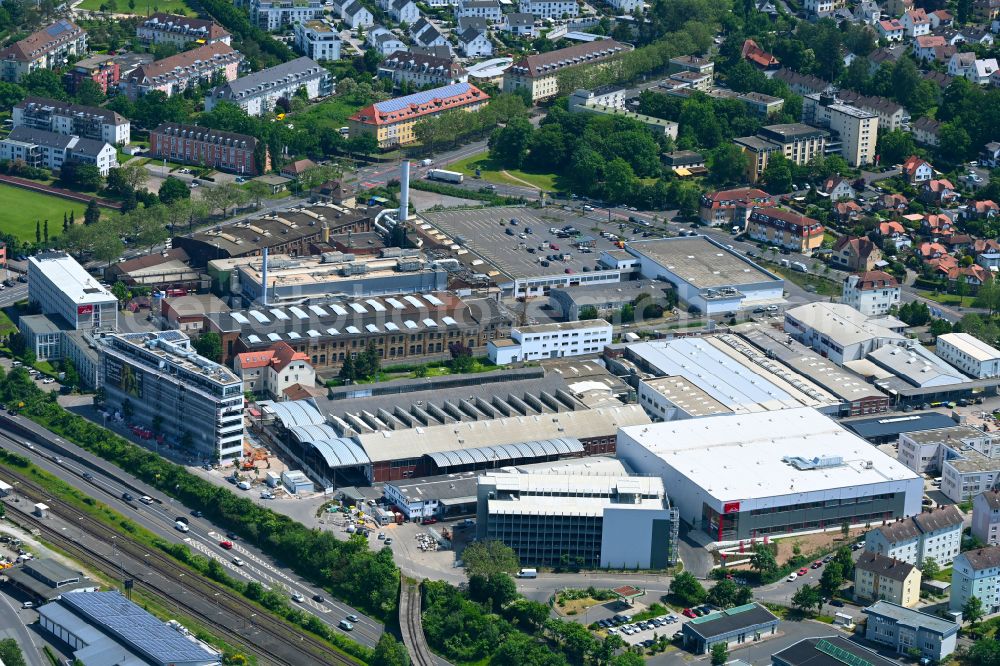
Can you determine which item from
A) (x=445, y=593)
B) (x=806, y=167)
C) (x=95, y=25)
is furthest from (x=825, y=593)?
(x=95, y=25)

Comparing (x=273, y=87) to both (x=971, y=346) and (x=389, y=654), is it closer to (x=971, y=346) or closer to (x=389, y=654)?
(x=971, y=346)

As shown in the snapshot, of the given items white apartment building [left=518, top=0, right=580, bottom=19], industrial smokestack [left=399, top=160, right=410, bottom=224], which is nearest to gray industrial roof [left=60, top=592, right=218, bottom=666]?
industrial smokestack [left=399, top=160, right=410, bottom=224]

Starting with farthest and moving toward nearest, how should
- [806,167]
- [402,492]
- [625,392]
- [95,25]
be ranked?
[95,25], [806,167], [625,392], [402,492]

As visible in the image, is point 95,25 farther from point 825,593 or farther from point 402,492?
point 825,593

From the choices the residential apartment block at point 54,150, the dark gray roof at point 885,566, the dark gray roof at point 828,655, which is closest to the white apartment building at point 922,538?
the dark gray roof at point 885,566

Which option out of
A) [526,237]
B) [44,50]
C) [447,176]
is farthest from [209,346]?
[44,50]

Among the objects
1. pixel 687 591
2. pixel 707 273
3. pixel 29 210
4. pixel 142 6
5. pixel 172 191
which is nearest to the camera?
pixel 687 591
